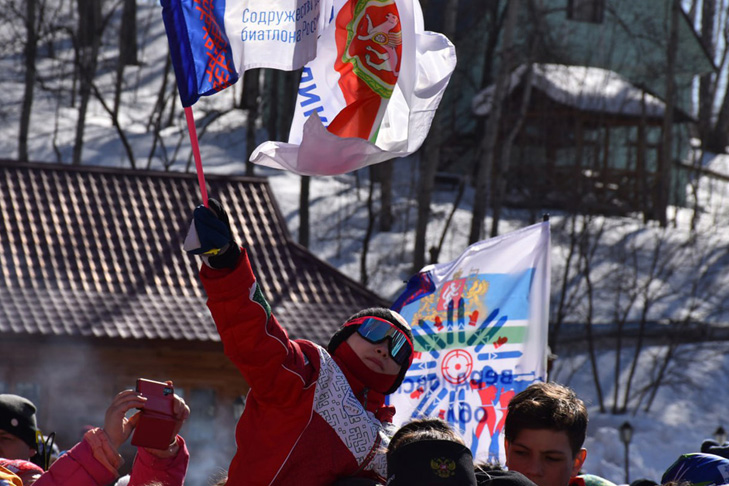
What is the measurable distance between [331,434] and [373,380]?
0.31m

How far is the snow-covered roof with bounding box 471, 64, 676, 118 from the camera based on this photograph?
29.0 meters

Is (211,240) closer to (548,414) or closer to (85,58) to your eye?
(548,414)

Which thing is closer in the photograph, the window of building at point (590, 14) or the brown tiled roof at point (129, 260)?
the brown tiled roof at point (129, 260)

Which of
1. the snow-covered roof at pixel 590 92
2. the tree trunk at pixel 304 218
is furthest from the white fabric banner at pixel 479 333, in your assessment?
the snow-covered roof at pixel 590 92

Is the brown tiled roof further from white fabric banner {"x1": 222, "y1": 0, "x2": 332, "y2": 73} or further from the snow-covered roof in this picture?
the snow-covered roof

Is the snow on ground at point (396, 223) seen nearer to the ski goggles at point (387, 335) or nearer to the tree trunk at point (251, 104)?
the tree trunk at point (251, 104)

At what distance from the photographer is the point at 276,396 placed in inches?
126

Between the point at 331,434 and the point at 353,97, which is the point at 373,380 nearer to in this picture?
the point at 331,434

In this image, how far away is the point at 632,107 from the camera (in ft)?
99.8

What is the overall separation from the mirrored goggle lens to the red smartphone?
2.10ft

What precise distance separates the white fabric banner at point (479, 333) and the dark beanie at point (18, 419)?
2.71 metres

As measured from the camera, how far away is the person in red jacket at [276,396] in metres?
3.10

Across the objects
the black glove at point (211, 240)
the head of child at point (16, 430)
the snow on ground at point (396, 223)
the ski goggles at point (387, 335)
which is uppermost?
the black glove at point (211, 240)

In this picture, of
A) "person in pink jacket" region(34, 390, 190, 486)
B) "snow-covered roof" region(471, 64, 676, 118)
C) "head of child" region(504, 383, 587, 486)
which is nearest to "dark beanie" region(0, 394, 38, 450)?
"person in pink jacket" region(34, 390, 190, 486)
